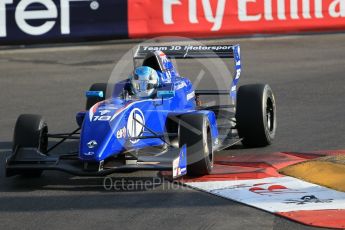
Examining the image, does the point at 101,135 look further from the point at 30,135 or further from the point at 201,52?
the point at 201,52

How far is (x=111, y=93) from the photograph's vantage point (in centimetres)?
1108

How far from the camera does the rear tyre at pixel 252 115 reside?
35.9ft

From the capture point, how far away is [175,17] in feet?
65.4

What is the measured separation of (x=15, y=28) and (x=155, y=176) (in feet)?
35.7

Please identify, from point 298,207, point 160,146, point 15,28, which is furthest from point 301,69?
point 298,207

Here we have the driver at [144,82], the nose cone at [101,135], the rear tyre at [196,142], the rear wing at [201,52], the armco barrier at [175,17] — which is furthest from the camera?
the armco barrier at [175,17]

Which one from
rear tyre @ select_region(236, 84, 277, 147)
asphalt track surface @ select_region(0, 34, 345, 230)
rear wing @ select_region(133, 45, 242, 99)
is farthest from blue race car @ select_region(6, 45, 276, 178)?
rear wing @ select_region(133, 45, 242, 99)

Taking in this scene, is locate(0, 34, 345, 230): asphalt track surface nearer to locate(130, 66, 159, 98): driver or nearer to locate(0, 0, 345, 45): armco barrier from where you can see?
locate(0, 0, 345, 45): armco barrier

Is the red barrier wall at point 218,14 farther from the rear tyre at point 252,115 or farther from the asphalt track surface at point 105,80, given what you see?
the rear tyre at point 252,115

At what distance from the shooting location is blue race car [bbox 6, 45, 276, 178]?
9133 mm

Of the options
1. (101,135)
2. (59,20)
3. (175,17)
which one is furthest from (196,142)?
(59,20)

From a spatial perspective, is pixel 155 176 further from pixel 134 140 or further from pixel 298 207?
pixel 298 207

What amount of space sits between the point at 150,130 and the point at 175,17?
1046cm

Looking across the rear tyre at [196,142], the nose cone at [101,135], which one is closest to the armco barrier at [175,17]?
the rear tyre at [196,142]
